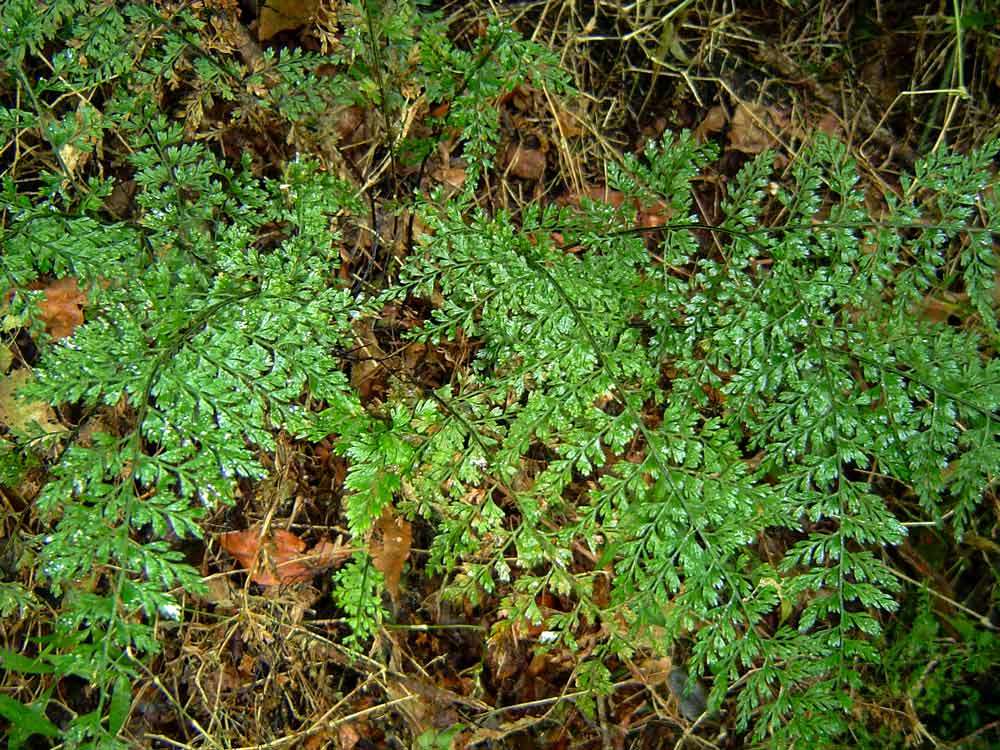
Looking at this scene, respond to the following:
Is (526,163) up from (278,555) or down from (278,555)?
up

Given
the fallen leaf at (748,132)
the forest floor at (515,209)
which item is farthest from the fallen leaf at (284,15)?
the fallen leaf at (748,132)

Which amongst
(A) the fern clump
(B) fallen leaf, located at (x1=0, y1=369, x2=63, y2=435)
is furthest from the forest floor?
(B) fallen leaf, located at (x1=0, y1=369, x2=63, y2=435)

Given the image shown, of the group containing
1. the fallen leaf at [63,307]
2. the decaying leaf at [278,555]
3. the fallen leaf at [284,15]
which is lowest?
→ the decaying leaf at [278,555]

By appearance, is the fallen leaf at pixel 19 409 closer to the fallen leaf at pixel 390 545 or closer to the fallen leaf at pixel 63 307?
the fallen leaf at pixel 63 307

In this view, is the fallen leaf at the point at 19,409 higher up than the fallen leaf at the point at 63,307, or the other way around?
the fallen leaf at the point at 63,307

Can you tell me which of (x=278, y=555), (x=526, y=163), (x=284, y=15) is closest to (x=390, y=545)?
(x=278, y=555)

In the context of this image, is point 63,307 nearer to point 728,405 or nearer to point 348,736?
point 348,736
